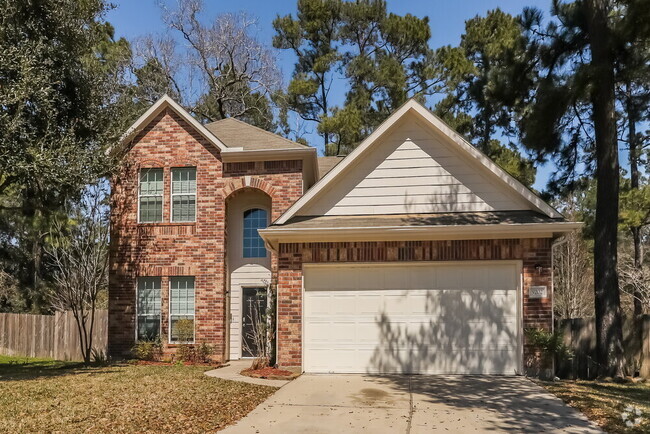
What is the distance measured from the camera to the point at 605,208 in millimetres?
13289

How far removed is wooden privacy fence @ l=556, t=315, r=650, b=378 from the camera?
43.3ft

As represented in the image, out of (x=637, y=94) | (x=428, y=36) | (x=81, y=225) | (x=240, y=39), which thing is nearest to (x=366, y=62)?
(x=428, y=36)

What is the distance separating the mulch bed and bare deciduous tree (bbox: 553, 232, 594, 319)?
15013 mm

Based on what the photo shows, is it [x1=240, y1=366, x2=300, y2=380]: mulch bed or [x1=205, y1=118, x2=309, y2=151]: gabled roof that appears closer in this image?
[x1=240, y1=366, x2=300, y2=380]: mulch bed

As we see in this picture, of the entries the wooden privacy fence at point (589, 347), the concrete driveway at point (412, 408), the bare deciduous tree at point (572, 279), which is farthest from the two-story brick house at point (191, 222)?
the bare deciduous tree at point (572, 279)

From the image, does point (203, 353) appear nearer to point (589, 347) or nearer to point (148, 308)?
point (148, 308)

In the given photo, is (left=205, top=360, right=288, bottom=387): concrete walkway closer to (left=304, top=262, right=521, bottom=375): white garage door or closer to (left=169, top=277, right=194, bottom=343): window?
(left=304, top=262, right=521, bottom=375): white garage door

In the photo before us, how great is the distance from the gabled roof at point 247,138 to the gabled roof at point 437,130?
108 inches

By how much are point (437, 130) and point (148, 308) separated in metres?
8.92

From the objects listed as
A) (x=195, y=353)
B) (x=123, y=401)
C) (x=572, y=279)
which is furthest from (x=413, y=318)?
(x=572, y=279)

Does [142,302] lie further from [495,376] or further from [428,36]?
[428,36]

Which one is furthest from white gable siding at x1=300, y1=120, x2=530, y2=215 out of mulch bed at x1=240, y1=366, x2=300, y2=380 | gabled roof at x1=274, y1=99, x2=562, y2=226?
mulch bed at x1=240, y1=366, x2=300, y2=380

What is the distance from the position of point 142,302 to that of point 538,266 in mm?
10143

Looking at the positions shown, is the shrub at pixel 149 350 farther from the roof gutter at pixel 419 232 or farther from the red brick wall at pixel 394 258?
the roof gutter at pixel 419 232
